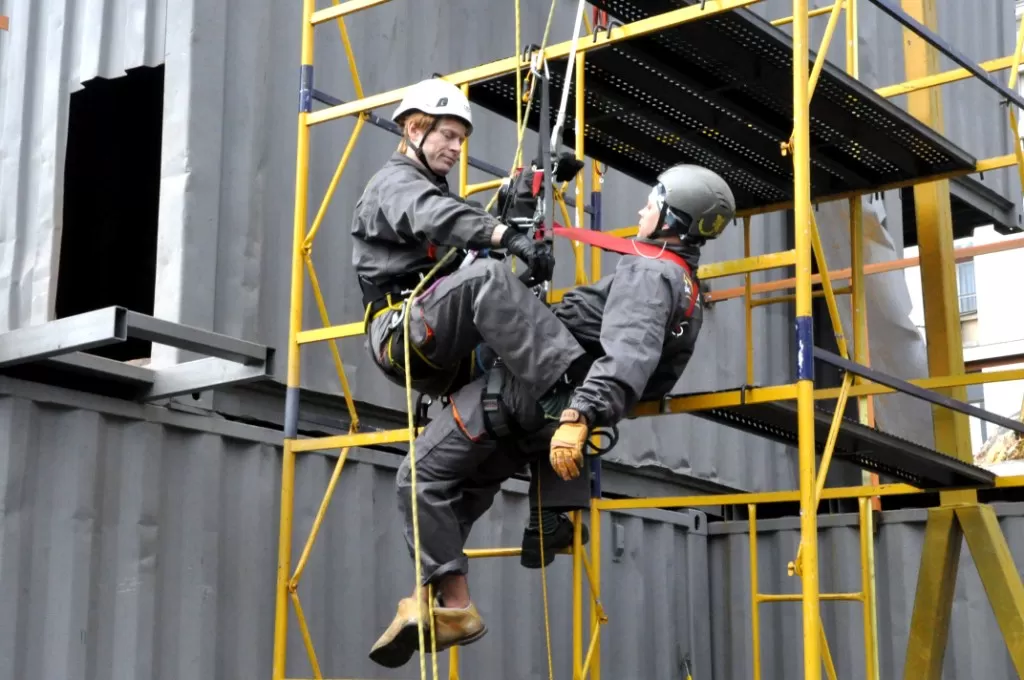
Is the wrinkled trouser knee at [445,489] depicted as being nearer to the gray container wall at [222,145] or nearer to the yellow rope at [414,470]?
the yellow rope at [414,470]

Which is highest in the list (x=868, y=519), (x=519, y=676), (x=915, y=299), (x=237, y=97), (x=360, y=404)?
Result: (x=915, y=299)

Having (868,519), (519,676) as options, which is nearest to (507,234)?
(868,519)

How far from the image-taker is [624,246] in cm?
655

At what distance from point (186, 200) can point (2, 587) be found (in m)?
2.67

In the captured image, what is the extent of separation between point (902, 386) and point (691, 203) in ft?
4.68

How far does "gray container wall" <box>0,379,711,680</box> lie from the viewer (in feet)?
24.2

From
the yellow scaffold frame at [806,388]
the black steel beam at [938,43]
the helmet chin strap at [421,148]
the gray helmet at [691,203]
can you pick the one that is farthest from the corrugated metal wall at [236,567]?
the black steel beam at [938,43]

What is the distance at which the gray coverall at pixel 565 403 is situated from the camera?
6125 mm

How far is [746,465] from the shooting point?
44.1 feet

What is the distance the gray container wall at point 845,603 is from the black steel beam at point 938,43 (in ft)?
14.1

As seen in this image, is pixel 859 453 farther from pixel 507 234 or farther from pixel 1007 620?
pixel 507 234

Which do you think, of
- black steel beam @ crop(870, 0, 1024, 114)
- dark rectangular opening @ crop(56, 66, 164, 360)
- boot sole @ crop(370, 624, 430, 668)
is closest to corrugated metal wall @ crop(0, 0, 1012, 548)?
dark rectangular opening @ crop(56, 66, 164, 360)

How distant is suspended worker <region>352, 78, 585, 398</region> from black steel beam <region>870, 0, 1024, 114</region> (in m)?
2.19

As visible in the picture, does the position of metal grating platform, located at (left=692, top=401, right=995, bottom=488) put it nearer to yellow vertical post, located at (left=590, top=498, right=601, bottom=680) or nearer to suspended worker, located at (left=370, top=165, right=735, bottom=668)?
suspended worker, located at (left=370, top=165, right=735, bottom=668)
